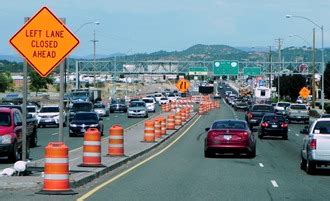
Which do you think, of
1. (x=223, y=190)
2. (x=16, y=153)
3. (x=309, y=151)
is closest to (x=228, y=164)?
(x=309, y=151)

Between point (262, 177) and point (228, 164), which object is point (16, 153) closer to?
point (228, 164)

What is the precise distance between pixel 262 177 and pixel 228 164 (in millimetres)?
5110

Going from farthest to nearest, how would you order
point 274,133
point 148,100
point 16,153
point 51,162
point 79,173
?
1. point 148,100
2. point 274,133
3. point 16,153
4. point 79,173
5. point 51,162

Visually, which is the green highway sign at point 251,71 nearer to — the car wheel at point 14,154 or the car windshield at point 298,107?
the car windshield at point 298,107

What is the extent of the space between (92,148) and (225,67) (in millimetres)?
84761

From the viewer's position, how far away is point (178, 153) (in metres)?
33.2

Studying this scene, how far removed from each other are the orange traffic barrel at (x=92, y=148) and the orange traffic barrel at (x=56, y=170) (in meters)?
5.78

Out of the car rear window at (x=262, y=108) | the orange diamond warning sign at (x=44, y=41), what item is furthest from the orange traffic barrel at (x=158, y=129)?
the orange diamond warning sign at (x=44, y=41)

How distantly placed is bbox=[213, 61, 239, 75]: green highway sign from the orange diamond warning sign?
8722 cm

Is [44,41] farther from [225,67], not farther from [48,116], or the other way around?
[225,67]

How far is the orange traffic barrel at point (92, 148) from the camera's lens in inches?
883

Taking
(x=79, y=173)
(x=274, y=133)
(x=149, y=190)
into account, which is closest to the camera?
(x=149, y=190)

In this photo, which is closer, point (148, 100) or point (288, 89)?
point (148, 100)

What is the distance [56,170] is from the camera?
16.4m
